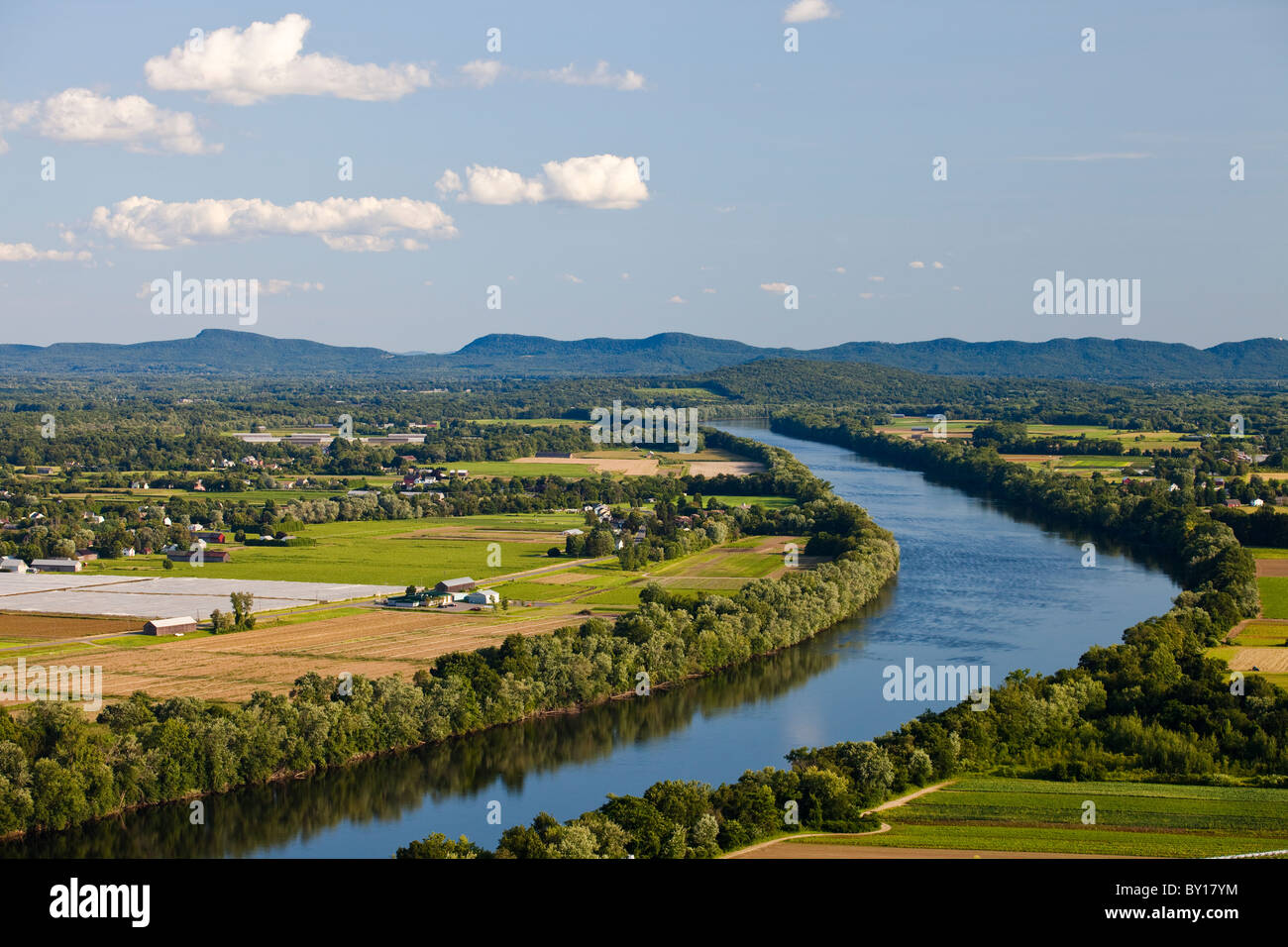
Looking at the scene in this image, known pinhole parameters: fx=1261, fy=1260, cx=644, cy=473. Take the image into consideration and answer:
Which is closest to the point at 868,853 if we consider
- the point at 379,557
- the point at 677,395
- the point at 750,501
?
the point at 379,557

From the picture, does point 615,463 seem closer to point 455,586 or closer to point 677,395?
point 455,586

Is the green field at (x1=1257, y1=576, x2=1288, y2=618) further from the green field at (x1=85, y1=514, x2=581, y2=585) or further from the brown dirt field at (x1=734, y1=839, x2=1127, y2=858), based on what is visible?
the green field at (x1=85, y1=514, x2=581, y2=585)

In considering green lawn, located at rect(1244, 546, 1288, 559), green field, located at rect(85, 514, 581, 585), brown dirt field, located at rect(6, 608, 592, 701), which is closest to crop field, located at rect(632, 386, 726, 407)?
green field, located at rect(85, 514, 581, 585)

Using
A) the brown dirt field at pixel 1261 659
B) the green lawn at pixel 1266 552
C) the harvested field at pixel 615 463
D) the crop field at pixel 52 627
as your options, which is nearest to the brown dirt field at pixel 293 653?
the crop field at pixel 52 627

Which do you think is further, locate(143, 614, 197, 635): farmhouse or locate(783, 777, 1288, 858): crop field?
locate(143, 614, 197, 635): farmhouse
